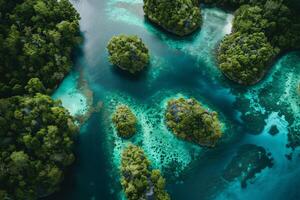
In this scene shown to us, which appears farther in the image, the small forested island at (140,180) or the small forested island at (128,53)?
the small forested island at (128,53)

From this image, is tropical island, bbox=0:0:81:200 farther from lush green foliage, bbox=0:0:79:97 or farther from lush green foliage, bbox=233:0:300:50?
lush green foliage, bbox=233:0:300:50

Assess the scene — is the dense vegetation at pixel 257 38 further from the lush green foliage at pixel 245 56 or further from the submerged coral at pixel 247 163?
the submerged coral at pixel 247 163

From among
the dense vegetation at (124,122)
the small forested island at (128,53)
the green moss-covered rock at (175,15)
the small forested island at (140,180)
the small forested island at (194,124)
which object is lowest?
the small forested island at (140,180)

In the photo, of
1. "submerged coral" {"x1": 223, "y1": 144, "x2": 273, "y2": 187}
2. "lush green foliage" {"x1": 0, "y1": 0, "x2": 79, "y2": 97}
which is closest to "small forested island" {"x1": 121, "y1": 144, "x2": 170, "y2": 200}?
"submerged coral" {"x1": 223, "y1": 144, "x2": 273, "y2": 187}

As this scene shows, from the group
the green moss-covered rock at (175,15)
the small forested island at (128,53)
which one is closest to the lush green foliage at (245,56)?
the green moss-covered rock at (175,15)

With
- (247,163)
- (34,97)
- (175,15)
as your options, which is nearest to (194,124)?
(247,163)

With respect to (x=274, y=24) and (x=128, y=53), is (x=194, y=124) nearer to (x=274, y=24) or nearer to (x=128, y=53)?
(x=128, y=53)

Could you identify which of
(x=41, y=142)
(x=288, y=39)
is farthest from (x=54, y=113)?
(x=288, y=39)
